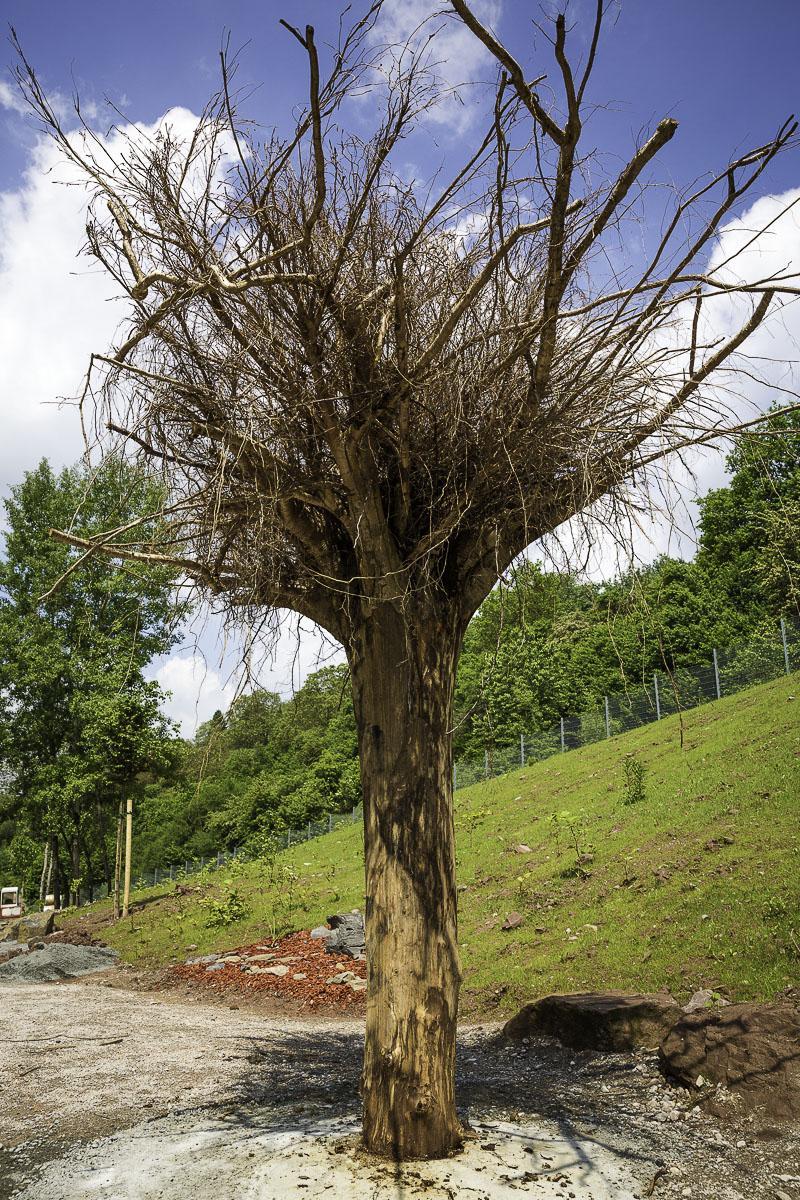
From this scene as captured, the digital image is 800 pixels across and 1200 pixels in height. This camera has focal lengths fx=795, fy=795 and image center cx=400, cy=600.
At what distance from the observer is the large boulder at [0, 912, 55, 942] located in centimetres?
1839

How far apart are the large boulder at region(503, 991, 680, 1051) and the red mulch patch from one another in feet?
14.1

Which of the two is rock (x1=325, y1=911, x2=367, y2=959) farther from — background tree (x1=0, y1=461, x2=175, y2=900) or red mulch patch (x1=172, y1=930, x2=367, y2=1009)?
background tree (x1=0, y1=461, x2=175, y2=900)

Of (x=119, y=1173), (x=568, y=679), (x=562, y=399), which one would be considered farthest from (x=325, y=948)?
(x=568, y=679)

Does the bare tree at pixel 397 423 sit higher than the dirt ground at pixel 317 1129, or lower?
higher

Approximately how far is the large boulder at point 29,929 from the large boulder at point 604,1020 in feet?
48.8

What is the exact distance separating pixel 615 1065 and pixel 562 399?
199 inches

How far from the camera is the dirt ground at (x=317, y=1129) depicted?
368cm

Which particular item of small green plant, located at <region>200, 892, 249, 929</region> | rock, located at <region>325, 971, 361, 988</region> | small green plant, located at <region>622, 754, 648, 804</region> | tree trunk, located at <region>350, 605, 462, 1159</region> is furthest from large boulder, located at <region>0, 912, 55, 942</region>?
tree trunk, located at <region>350, 605, 462, 1159</region>

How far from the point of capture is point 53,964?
14.2 m

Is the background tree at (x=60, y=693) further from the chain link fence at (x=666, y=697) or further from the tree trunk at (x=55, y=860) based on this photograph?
the chain link fence at (x=666, y=697)

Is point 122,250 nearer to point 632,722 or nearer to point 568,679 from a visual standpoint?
point 632,722

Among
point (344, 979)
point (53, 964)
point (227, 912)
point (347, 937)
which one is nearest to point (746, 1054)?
point (344, 979)

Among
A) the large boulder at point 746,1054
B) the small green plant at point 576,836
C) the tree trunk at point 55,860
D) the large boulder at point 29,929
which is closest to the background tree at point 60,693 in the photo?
the tree trunk at point 55,860

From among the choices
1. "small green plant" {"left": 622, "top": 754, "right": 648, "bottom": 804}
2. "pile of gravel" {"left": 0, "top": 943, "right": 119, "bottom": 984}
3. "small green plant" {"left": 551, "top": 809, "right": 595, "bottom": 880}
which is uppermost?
"small green plant" {"left": 622, "top": 754, "right": 648, "bottom": 804}
